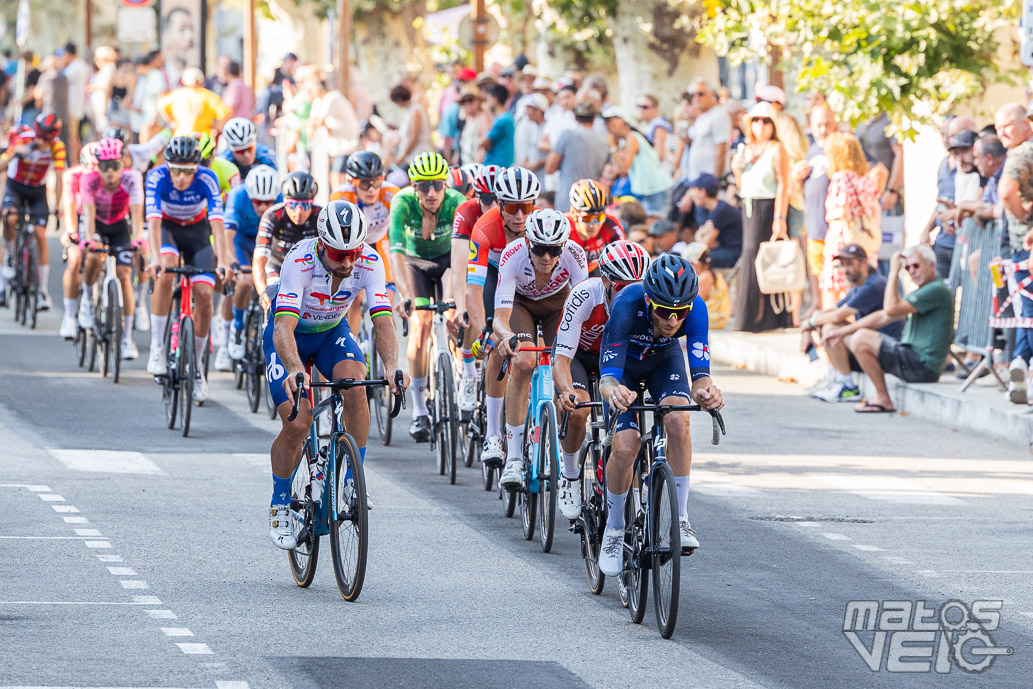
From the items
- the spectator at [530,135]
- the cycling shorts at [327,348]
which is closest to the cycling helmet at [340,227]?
the cycling shorts at [327,348]

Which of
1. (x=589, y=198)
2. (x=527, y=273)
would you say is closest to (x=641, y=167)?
(x=589, y=198)

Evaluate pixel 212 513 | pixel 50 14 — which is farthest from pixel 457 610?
pixel 50 14

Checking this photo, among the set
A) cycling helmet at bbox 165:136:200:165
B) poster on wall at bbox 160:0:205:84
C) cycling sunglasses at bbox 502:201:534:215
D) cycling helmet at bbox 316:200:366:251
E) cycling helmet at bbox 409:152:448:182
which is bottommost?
cycling helmet at bbox 316:200:366:251

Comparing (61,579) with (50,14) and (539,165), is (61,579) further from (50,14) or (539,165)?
(50,14)

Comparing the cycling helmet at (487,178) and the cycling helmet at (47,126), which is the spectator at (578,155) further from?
the cycling helmet at (487,178)

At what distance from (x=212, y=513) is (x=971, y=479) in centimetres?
485

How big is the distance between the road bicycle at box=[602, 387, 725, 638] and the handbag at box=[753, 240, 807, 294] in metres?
10.4

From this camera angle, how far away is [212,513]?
11.1m

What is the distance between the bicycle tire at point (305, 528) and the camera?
29.9 feet

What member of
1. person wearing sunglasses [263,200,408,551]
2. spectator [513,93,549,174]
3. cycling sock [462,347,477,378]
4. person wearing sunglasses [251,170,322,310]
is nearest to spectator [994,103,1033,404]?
cycling sock [462,347,477,378]

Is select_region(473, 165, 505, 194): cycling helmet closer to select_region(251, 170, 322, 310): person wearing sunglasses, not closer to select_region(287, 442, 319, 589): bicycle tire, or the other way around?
select_region(251, 170, 322, 310): person wearing sunglasses

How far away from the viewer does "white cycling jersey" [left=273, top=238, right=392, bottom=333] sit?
372 inches

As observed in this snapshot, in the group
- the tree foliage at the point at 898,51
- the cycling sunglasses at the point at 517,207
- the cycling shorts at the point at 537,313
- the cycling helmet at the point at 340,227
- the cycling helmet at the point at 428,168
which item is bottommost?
the cycling shorts at the point at 537,313

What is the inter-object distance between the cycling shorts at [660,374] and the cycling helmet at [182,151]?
269 inches
